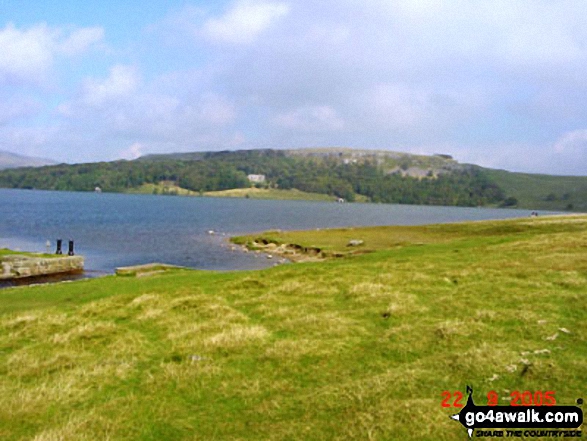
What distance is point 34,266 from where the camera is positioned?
159 feet

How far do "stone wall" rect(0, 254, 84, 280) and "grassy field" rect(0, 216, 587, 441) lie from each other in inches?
1210

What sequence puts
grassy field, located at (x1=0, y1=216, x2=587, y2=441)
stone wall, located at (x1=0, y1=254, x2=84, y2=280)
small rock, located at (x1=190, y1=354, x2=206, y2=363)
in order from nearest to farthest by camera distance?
grassy field, located at (x1=0, y1=216, x2=587, y2=441), small rock, located at (x1=190, y1=354, x2=206, y2=363), stone wall, located at (x1=0, y1=254, x2=84, y2=280)

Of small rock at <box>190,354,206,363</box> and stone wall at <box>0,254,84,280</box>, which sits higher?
small rock at <box>190,354,206,363</box>

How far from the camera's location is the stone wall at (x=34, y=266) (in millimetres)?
46625

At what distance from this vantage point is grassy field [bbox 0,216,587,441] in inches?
342

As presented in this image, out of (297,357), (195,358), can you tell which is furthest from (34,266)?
(297,357)

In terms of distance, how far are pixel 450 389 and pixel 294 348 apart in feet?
14.6

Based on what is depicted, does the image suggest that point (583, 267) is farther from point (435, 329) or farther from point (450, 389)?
point (450, 389)

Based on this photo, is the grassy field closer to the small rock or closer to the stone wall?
the small rock

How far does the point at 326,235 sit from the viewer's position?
3484 inches

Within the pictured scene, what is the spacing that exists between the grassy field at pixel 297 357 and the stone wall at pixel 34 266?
3073 centimetres

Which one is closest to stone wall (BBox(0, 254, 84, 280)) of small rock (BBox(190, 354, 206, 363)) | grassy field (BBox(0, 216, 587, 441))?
grassy field (BBox(0, 216, 587, 441))

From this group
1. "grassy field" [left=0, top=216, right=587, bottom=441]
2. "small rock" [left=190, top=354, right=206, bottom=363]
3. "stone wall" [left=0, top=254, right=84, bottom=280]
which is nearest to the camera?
"grassy field" [left=0, top=216, right=587, bottom=441]

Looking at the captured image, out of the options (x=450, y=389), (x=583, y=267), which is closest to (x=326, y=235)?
(x=583, y=267)
